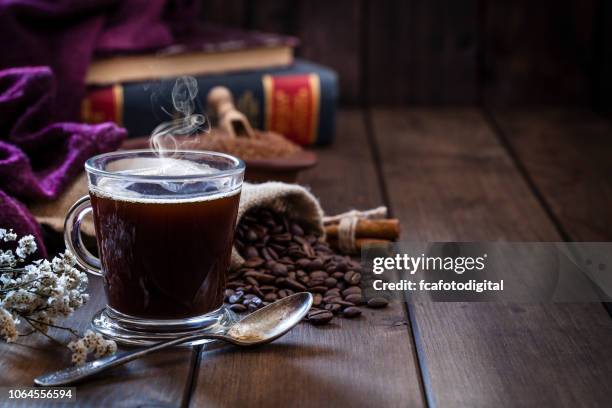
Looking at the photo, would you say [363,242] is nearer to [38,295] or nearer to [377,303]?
[377,303]

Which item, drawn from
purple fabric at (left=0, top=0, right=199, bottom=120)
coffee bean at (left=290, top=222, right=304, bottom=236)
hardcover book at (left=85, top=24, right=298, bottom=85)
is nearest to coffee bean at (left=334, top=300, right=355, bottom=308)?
coffee bean at (left=290, top=222, right=304, bottom=236)

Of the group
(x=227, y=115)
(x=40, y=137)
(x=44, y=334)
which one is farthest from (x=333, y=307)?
(x=227, y=115)

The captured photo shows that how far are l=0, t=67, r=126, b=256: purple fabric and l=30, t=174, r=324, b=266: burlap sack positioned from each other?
17 millimetres

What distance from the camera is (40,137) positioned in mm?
1412

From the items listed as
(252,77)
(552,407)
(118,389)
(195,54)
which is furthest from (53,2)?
(552,407)

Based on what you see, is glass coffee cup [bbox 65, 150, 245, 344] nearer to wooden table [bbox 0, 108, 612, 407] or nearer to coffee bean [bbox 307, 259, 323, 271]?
wooden table [bbox 0, 108, 612, 407]

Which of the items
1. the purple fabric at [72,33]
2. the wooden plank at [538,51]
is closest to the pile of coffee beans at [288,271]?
the purple fabric at [72,33]

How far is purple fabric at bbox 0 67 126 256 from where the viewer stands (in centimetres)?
133

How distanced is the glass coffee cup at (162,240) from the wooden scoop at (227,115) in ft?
2.18

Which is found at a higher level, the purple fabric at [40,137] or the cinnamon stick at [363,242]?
the purple fabric at [40,137]

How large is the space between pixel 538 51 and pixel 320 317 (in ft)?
5.80

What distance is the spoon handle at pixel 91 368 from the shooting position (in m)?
0.88

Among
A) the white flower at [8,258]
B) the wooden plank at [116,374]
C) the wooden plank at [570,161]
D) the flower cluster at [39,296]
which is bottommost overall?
the wooden plank at [570,161]

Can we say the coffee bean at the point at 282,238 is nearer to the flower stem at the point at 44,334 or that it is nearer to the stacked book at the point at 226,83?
the flower stem at the point at 44,334
